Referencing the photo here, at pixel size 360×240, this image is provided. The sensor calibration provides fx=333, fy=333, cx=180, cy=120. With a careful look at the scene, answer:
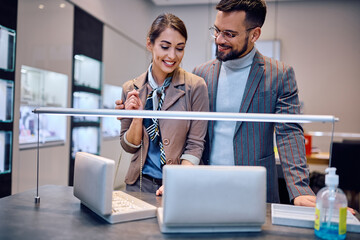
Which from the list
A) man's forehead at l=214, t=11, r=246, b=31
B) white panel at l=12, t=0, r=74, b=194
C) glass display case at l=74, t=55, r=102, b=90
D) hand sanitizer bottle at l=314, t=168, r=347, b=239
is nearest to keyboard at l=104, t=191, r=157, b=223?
hand sanitizer bottle at l=314, t=168, r=347, b=239

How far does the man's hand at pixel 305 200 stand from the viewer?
1.24 metres

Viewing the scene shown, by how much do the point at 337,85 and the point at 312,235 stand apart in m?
6.27

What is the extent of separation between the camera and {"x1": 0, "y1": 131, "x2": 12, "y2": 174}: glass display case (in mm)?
3043

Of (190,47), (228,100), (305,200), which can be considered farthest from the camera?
(190,47)

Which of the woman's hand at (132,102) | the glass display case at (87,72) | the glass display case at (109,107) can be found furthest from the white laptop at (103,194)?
the glass display case at (109,107)

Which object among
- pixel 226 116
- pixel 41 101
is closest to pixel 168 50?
pixel 226 116

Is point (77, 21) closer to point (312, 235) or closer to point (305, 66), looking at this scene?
point (312, 235)

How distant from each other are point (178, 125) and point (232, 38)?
1.71ft

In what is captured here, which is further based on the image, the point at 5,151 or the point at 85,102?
the point at 85,102

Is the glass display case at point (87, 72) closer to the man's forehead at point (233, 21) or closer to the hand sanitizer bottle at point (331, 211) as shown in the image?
the man's forehead at point (233, 21)

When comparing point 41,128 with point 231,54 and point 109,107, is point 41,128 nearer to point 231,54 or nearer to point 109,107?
point 109,107

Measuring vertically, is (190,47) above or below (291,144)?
above

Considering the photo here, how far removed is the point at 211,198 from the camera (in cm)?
94

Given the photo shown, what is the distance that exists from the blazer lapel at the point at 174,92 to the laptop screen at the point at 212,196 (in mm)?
648
